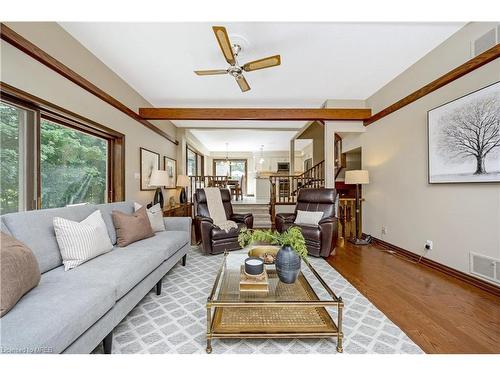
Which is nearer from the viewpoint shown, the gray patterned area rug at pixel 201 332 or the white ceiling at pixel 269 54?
the gray patterned area rug at pixel 201 332

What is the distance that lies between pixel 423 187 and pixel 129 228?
3.86 meters

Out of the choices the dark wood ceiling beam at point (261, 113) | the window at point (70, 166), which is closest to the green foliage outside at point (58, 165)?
the window at point (70, 166)

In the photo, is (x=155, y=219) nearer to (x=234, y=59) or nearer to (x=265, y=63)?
(x=234, y=59)

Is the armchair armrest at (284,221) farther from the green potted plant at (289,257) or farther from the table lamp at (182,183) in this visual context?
the table lamp at (182,183)

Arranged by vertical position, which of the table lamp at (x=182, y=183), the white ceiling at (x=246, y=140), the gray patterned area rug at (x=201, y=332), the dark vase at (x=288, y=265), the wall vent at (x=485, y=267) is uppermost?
the white ceiling at (x=246, y=140)

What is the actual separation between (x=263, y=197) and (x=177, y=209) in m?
4.34

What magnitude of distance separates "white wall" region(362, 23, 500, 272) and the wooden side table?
4.10m

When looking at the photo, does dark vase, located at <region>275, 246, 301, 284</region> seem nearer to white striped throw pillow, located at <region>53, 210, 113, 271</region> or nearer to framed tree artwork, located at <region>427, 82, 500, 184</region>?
white striped throw pillow, located at <region>53, 210, 113, 271</region>

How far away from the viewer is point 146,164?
15.4 ft

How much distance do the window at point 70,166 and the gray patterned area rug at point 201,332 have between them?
1.73 metres

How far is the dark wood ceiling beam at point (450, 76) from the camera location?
7.54ft

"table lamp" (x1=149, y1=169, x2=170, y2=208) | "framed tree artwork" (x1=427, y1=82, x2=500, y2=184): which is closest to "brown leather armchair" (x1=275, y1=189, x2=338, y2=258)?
"framed tree artwork" (x1=427, y1=82, x2=500, y2=184)
